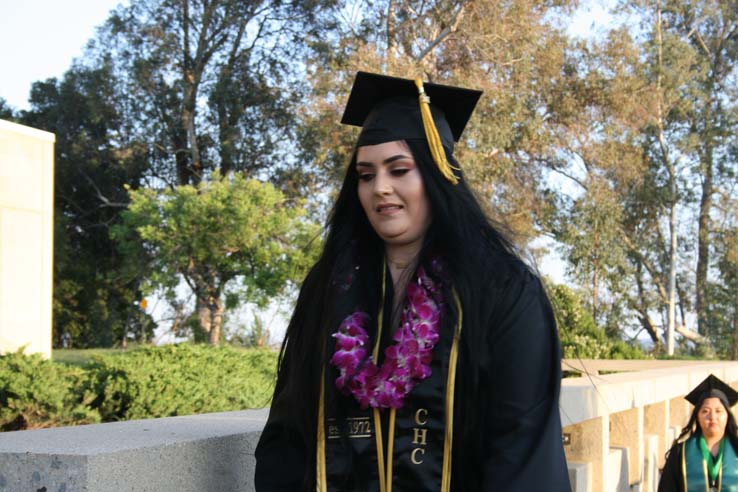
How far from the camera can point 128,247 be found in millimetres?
21688

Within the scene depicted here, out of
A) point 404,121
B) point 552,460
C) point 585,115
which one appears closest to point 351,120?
point 404,121

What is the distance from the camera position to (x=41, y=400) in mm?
6328

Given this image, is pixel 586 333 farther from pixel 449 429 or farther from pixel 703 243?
pixel 703 243

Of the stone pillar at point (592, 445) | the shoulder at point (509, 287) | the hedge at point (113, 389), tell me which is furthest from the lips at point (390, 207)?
the hedge at point (113, 389)

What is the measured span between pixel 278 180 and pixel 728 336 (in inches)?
612

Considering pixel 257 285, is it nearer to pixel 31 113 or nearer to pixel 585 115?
pixel 585 115

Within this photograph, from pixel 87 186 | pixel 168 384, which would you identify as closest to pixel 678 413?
pixel 168 384

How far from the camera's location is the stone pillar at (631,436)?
17.9ft

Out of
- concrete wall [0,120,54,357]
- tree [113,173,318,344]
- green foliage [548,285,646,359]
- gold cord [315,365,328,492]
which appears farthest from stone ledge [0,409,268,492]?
tree [113,173,318,344]

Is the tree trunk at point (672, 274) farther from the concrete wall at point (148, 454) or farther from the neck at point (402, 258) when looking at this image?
the neck at point (402, 258)

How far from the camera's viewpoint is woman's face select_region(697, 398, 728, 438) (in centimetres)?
684

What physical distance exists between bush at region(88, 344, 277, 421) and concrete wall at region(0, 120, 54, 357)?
3.75m

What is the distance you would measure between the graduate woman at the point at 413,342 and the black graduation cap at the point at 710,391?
5.35 meters

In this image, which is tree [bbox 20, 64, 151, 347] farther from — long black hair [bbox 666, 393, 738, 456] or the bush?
long black hair [bbox 666, 393, 738, 456]
